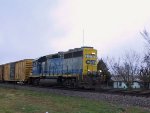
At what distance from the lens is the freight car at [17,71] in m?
48.8

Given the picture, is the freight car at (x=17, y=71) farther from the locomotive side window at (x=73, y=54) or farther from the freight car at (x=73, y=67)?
the locomotive side window at (x=73, y=54)

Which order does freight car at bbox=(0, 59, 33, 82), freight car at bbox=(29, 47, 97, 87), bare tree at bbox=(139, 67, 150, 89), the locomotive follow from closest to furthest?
the locomotive, freight car at bbox=(29, 47, 97, 87), freight car at bbox=(0, 59, 33, 82), bare tree at bbox=(139, 67, 150, 89)

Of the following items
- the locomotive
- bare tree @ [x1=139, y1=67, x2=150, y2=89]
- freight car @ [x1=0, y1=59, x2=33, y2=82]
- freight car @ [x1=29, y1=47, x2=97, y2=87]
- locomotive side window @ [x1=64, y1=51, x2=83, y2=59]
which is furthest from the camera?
bare tree @ [x1=139, y1=67, x2=150, y2=89]

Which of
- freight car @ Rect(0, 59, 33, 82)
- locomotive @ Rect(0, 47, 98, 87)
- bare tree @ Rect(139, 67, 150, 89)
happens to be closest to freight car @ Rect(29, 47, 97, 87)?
locomotive @ Rect(0, 47, 98, 87)

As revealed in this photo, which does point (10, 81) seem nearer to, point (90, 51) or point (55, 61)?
point (55, 61)

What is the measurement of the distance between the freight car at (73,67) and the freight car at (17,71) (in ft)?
31.1

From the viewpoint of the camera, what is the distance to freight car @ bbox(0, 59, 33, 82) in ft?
160

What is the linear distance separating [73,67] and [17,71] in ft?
62.9

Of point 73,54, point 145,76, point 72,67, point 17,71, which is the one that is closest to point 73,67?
point 72,67

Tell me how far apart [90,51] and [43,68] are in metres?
9.59

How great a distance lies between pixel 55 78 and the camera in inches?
1451

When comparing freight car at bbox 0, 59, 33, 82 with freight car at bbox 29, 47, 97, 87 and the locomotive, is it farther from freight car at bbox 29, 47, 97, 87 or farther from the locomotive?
freight car at bbox 29, 47, 97, 87

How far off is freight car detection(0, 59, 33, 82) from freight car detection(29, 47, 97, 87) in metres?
9.48

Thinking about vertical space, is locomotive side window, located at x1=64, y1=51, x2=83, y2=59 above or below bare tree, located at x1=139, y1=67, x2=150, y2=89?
above
